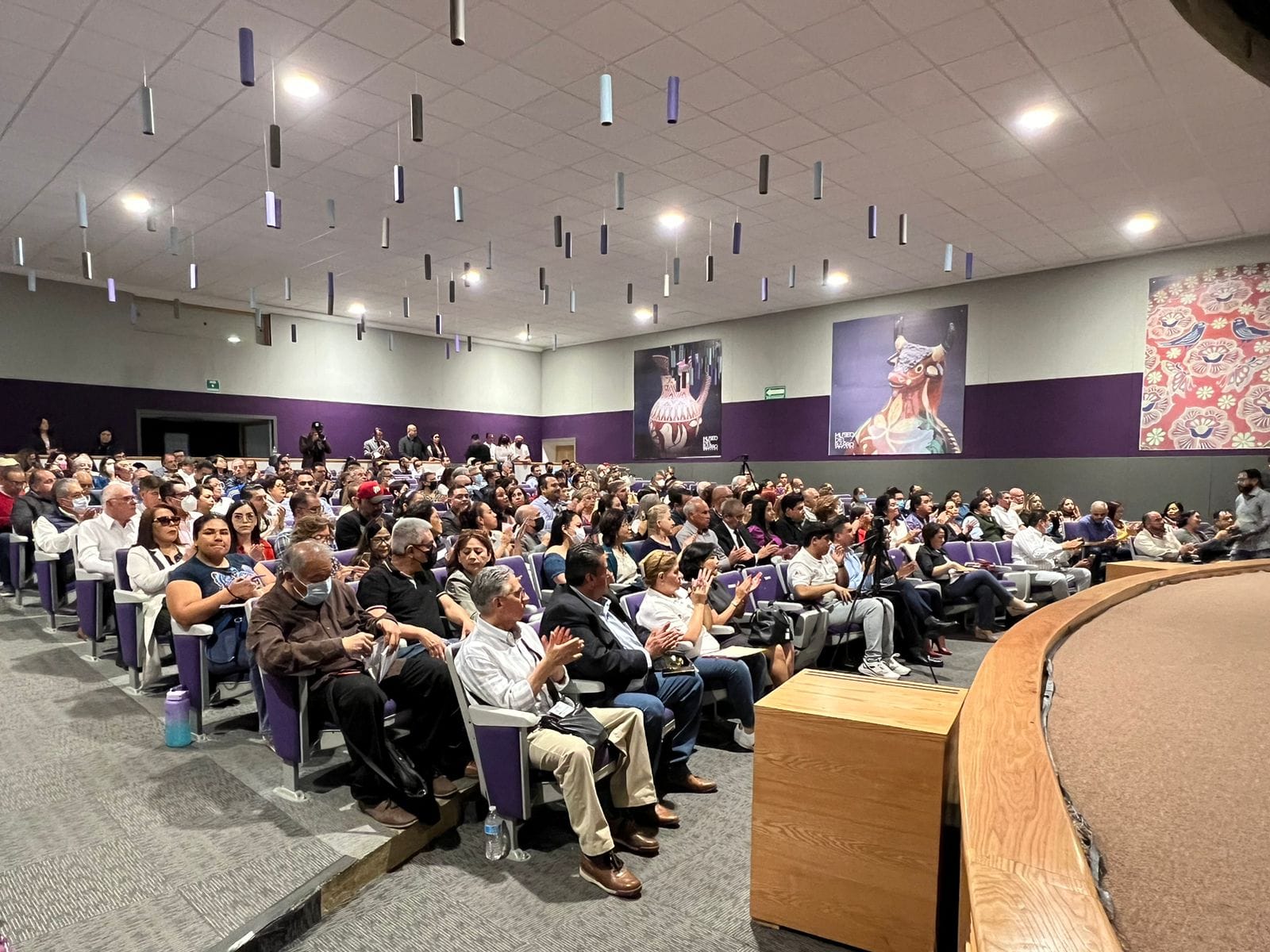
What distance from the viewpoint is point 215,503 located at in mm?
6453

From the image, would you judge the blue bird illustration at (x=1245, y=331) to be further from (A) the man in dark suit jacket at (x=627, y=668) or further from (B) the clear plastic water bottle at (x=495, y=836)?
(B) the clear plastic water bottle at (x=495, y=836)

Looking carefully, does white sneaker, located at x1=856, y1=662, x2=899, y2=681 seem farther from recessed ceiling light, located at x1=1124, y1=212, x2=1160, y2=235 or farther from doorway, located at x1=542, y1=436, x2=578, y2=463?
doorway, located at x1=542, y1=436, x2=578, y2=463

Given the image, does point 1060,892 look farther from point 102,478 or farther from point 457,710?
point 102,478

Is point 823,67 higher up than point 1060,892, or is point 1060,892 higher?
point 823,67

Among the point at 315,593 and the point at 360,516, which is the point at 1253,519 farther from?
the point at 315,593

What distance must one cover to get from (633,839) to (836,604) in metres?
2.50

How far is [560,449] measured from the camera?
18.4 metres

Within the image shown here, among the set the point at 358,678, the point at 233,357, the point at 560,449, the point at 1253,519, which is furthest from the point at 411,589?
the point at 560,449

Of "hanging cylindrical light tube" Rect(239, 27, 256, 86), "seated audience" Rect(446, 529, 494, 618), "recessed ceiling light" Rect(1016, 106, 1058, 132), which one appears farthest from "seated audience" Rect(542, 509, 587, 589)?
"recessed ceiling light" Rect(1016, 106, 1058, 132)

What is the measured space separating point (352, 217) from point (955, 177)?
6.74 m

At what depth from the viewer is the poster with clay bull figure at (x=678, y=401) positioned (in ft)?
50.2

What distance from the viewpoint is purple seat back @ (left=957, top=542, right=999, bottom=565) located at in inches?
266

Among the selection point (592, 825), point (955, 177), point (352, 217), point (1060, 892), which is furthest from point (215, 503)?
point (955, 177)

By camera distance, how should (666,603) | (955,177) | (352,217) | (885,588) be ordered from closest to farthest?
(666,603), (885,588), (955,177), (352,217)
